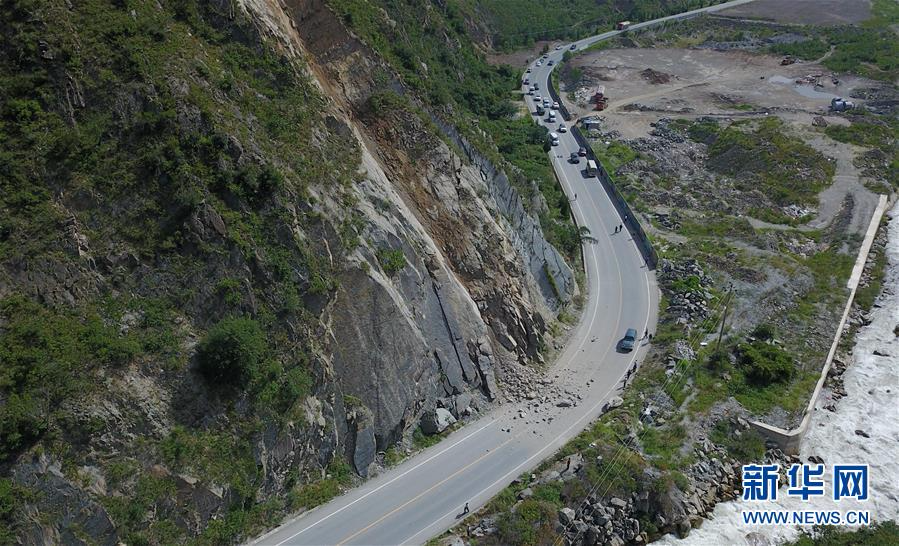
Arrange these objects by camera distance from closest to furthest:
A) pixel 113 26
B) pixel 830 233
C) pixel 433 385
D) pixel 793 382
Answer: pixel 113 26, pixel 433 385, pixel 793 382, pixel 830 233

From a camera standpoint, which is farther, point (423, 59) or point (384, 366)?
point (423, 59)

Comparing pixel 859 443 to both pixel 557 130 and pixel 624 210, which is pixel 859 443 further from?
pixel 557 130

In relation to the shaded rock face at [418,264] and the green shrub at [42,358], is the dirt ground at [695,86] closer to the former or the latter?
the shaded rock face at [418,264]

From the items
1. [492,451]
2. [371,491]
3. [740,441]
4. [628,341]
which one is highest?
[371,491]

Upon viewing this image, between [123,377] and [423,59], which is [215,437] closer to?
[123,377]

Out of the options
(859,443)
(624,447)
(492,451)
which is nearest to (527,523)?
(492,451)

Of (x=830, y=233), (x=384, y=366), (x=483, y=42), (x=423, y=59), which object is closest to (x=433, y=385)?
(x=384, y=366)

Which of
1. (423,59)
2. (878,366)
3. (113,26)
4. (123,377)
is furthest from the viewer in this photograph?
(423,59)
